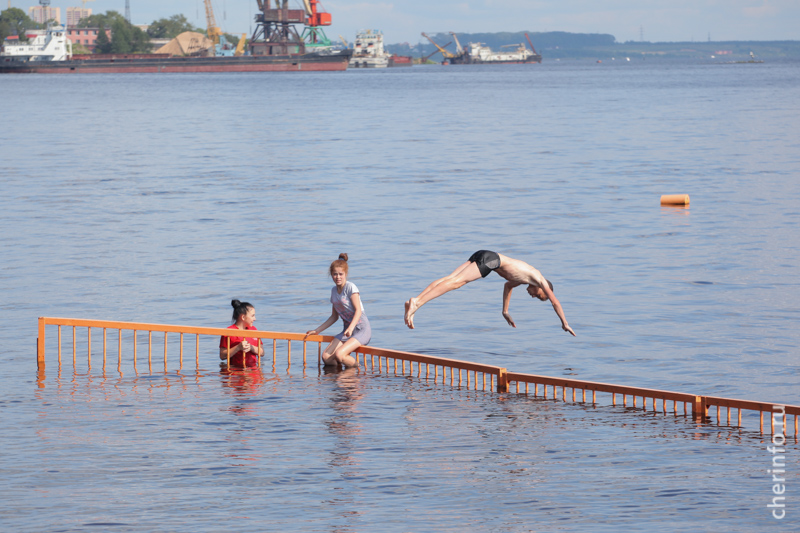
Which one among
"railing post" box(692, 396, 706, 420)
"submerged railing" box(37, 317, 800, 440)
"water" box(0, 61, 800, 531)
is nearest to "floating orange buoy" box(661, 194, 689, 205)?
"water" box(0, 61, 800, 531)

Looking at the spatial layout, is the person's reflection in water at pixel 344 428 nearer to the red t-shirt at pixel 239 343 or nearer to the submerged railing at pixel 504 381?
the submerged railing at pixel 504 381

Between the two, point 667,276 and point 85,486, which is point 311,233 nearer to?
point 667,276

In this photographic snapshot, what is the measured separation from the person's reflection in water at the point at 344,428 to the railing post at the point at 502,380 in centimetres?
206

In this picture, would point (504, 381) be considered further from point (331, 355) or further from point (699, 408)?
point (331, 355)

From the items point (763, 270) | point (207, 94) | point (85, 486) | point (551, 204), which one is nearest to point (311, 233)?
point (551, 204)

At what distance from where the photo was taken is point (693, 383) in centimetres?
1591

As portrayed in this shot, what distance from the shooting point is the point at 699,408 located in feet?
43.7

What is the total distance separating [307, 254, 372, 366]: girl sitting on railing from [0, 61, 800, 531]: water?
409 millimetres

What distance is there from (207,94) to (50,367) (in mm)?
133809

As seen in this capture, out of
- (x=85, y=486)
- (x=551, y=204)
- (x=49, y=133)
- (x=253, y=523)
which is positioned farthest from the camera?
(x=49, y=133)

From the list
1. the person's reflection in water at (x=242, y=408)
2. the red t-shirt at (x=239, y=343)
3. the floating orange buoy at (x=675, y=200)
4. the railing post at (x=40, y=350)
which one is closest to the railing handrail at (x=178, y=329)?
the railing post at (x=40, y=350)

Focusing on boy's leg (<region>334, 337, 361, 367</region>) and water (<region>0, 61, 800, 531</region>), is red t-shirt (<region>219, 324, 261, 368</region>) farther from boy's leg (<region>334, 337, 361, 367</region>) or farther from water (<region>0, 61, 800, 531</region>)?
boy's leg (<region>334, 337, 361, 367</region>)

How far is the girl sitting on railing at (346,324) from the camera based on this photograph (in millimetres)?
15391

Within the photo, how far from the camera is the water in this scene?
10.9 m
